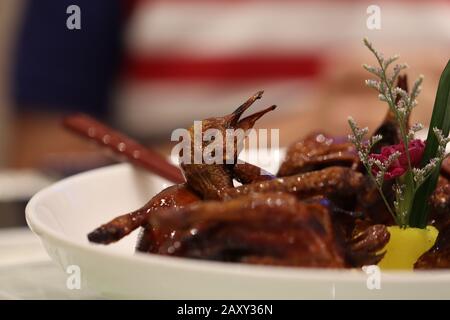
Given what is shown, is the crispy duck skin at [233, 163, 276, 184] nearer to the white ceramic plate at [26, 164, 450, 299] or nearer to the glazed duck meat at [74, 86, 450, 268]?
Answer: the glazed duck meat at [74, 86, 450, 268]

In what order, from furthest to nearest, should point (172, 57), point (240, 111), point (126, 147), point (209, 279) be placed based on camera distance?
point (172, 57) → point (126, 147) → point (240, 111) → point (209, 279)

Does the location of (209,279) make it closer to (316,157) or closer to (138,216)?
(138,216)

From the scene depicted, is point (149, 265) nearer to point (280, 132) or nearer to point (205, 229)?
point (205, 229)

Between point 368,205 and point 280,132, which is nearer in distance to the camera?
point 368,205

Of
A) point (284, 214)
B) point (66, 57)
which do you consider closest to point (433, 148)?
point (284, 214)

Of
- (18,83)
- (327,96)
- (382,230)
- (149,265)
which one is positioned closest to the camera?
(149,265)

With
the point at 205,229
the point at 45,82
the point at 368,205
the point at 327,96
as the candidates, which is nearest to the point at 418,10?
the point at 327,96
